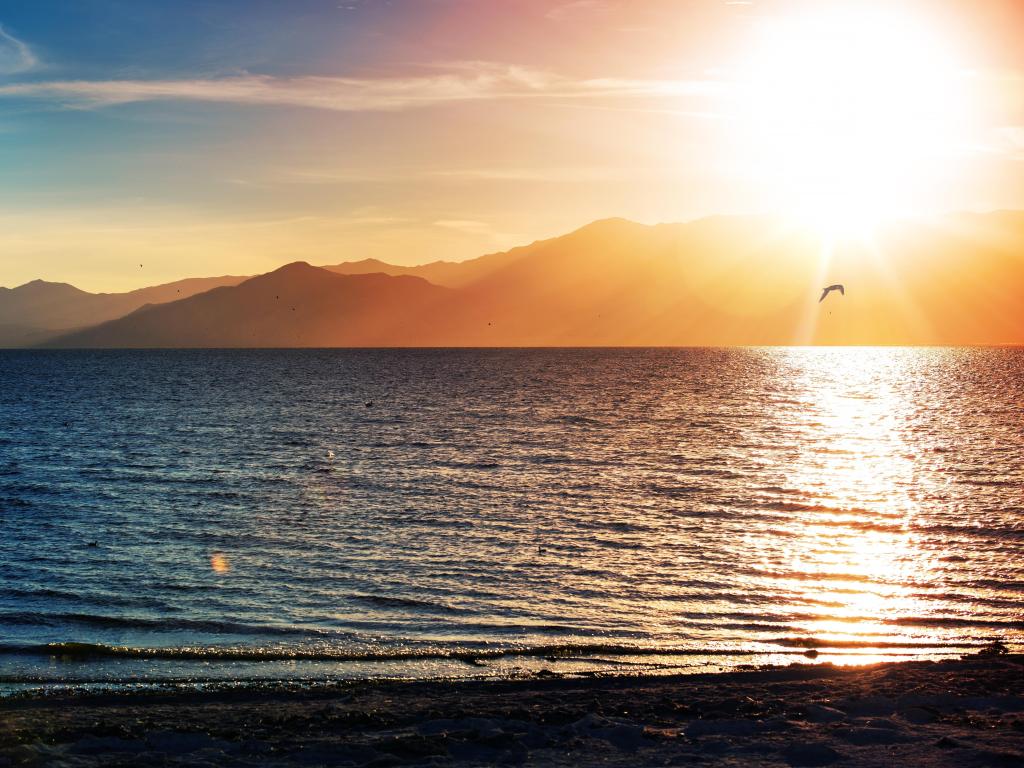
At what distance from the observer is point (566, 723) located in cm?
1479

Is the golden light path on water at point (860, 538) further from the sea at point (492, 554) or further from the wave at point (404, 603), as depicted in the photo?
the wave at point (404, 603)

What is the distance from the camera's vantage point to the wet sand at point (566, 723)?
43.3 feet

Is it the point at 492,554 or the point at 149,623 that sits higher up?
the point at 492,554

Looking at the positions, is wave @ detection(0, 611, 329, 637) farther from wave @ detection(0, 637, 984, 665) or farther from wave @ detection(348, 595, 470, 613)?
wave @ detection(348, 595, 470, 613)

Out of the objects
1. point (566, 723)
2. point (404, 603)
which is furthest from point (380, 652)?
point (566, 723)

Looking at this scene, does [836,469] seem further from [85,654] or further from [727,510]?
[85,654]

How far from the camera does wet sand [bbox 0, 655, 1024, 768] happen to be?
43.3 ft

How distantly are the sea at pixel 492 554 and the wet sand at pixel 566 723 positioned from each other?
1648 mm

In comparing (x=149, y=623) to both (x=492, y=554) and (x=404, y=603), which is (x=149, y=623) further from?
(x=492, y=554)

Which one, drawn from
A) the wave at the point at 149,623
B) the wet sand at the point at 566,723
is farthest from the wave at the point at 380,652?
the wet sand at the point at 566,723

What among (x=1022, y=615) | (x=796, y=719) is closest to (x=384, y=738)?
(x=796, y=719)

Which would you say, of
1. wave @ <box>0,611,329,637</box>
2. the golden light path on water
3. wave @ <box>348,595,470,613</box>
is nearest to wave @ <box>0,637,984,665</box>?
wave @ <box>0,611,329,637</box>

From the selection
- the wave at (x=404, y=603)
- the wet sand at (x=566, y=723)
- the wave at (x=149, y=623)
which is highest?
the wet sand at (x=566, y=723)

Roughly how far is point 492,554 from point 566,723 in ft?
49.4
